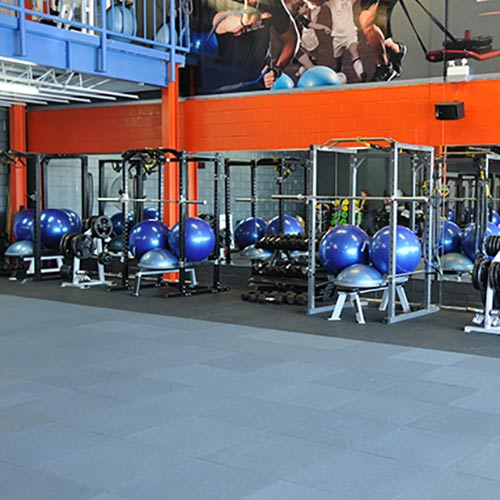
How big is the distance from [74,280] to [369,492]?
692 cm

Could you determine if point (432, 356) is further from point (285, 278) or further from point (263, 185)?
point (263, 185)

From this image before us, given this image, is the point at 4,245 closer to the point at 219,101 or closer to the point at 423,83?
the point at 219,101

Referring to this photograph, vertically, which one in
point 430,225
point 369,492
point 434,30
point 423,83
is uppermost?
point 434,30

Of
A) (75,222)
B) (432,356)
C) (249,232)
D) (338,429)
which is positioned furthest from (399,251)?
(75,222)

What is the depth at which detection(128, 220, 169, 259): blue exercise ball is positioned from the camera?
8.52 meters

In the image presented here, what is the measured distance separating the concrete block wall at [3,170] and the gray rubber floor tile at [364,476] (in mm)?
8821

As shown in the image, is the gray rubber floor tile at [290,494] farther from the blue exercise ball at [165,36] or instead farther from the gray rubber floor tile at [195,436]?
the blue exercise ball at [165,36]

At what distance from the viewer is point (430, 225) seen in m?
7.12

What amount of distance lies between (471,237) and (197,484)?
5.29m

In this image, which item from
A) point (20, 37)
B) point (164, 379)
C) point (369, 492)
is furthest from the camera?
point (20, 37)

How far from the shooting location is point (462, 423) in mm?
3719

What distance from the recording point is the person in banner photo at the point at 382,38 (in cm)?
830

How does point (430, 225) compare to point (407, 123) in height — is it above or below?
below

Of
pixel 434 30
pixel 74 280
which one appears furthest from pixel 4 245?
pixel 434 30
